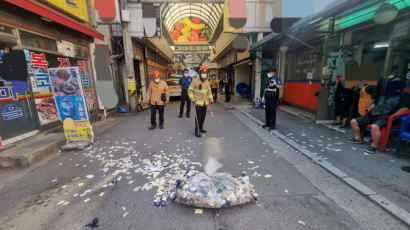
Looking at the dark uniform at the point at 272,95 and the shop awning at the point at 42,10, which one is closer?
the shop awning at the point at 42,10

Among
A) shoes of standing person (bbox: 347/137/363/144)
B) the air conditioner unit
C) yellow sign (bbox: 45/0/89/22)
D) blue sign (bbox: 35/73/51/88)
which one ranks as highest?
the air conditioner unit

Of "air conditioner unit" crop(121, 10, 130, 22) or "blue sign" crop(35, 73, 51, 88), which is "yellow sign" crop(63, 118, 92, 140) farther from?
"air conditioner unit" crop(121, 10, 130, 22)

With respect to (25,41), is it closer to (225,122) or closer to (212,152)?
(212,152)

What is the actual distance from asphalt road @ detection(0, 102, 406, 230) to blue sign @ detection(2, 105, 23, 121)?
1617 mm

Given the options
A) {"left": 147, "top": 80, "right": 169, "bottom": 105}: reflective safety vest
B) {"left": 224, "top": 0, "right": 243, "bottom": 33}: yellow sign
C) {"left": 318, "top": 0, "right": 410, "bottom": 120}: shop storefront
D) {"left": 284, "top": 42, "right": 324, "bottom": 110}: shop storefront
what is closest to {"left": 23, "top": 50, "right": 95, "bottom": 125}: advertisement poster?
{"left": 147, "top": 80, "right": 169, "bottom": 105}: reflective safety vest

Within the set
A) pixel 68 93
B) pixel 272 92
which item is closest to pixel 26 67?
pixel 68 93

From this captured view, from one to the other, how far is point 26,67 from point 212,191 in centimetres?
590

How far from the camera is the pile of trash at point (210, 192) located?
2.33m

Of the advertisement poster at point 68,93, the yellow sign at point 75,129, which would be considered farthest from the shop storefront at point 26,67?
the yellow sign at point 75,129

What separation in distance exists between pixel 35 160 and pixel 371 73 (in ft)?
30.3

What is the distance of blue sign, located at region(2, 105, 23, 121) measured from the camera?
4.32m

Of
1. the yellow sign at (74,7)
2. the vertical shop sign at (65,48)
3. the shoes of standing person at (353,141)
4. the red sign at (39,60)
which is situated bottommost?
the shoes of standing person at (353,141)

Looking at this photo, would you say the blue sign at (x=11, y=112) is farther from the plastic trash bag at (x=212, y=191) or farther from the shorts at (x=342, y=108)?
the shorts at (x=342, y=108)

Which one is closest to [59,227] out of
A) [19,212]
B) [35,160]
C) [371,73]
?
[19,212]
